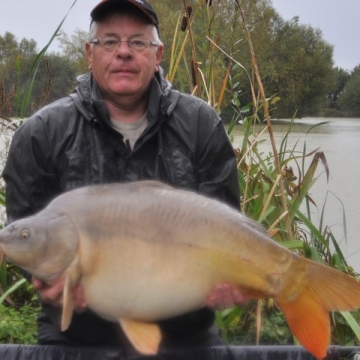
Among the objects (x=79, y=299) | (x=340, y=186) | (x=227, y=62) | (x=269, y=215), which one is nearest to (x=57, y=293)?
(x=79, y=299)

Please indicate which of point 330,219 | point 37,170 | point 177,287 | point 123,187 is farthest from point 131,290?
point 330,219

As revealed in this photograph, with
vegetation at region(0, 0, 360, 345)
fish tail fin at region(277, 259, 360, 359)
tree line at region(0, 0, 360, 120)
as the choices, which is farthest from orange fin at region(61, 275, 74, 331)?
tree line at region(0, 0, 360, 120)

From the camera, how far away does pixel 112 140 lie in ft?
7.06

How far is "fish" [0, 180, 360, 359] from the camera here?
172 cm

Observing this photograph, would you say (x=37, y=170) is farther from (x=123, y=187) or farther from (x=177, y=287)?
(x=177, y=287)

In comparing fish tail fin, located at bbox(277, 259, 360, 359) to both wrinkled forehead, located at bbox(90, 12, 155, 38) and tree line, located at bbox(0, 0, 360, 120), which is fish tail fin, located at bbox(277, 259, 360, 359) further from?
tree line, located at bbox(0, 0, 360, 120)

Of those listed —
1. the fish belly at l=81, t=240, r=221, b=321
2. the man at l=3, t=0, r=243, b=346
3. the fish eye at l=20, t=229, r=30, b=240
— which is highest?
the man at l=3, t=0, r=243, b=346

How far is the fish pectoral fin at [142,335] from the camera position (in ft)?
5.79

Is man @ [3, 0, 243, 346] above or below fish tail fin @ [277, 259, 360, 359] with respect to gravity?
above

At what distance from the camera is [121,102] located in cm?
218

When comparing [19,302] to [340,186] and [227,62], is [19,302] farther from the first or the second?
[340,186]

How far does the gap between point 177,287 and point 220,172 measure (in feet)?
2.06

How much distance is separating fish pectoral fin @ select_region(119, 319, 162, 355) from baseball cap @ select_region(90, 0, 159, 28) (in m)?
0.95

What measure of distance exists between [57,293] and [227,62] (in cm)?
413
